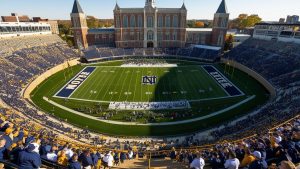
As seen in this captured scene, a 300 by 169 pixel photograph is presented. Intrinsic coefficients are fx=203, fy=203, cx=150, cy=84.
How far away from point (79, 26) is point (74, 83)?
28.7 meters

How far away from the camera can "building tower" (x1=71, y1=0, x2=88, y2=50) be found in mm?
59281

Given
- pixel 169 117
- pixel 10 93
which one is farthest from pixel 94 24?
pixel 169 117

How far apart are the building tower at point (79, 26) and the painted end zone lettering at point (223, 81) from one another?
3689 centimetres

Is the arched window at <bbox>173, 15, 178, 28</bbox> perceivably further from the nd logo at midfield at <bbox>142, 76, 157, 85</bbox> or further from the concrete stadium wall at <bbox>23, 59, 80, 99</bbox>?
the concrete stadium wall at <bbox>23, 59, 80, 99</bbox>

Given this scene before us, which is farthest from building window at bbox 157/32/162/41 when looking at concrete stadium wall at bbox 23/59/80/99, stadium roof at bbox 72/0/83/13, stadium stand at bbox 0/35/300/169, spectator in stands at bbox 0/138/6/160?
spectator in stands at bbox 0/138/6/160

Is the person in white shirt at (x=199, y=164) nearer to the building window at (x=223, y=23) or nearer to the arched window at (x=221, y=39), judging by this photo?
the arched window at (x=221, y=39)

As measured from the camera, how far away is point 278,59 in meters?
39.5

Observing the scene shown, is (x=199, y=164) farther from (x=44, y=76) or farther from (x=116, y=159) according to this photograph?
(x=44, y=76)

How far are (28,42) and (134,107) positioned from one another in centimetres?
3630

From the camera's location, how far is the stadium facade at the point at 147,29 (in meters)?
60.8

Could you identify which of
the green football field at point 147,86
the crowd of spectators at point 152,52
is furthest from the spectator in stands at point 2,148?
the crowd of spectators at point 152,52

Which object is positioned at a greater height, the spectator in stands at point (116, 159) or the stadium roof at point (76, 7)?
the stadium roof at point (76, 7)

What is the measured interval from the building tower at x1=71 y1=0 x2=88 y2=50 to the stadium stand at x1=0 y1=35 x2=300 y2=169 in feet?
16.5

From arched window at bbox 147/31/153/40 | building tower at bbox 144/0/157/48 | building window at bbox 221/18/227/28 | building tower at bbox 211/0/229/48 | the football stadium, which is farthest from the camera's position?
arched window at bbox 147/31/153/40
